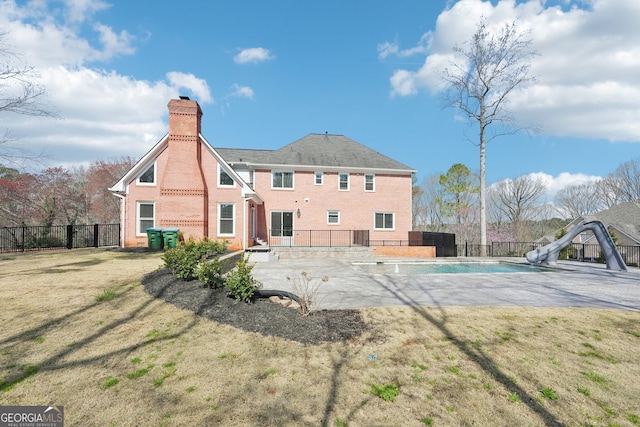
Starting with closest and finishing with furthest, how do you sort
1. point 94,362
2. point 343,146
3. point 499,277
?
point 94,362 → point 499,277 → point 343,146

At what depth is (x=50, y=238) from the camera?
56.7 ft

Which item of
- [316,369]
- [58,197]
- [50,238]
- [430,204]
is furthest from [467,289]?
[430,204]

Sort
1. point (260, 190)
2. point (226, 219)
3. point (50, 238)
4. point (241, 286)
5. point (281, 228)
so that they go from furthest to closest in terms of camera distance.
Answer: point (281, 228), point (260, 190), point (226, 219), point (50, 238), point (241, 286)

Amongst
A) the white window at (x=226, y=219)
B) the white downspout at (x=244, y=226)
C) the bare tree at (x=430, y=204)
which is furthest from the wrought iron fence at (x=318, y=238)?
the bare tree at (x=430, y=204)

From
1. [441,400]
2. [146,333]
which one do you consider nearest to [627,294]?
[441,400]

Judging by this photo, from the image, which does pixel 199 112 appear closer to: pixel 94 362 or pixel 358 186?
pixel 358 186

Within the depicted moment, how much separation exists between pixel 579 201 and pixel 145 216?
202 feet

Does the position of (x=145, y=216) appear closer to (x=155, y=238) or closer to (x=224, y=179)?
(x=155, y=238)

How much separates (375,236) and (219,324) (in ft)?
61.8

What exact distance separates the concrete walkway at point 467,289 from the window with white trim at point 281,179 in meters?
10.5

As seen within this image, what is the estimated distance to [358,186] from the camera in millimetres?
23156

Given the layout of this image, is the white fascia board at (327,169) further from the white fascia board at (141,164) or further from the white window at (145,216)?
the white window at (145,216)

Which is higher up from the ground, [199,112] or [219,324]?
[199,112]

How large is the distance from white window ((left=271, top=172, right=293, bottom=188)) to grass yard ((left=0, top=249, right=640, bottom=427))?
53.5ft
